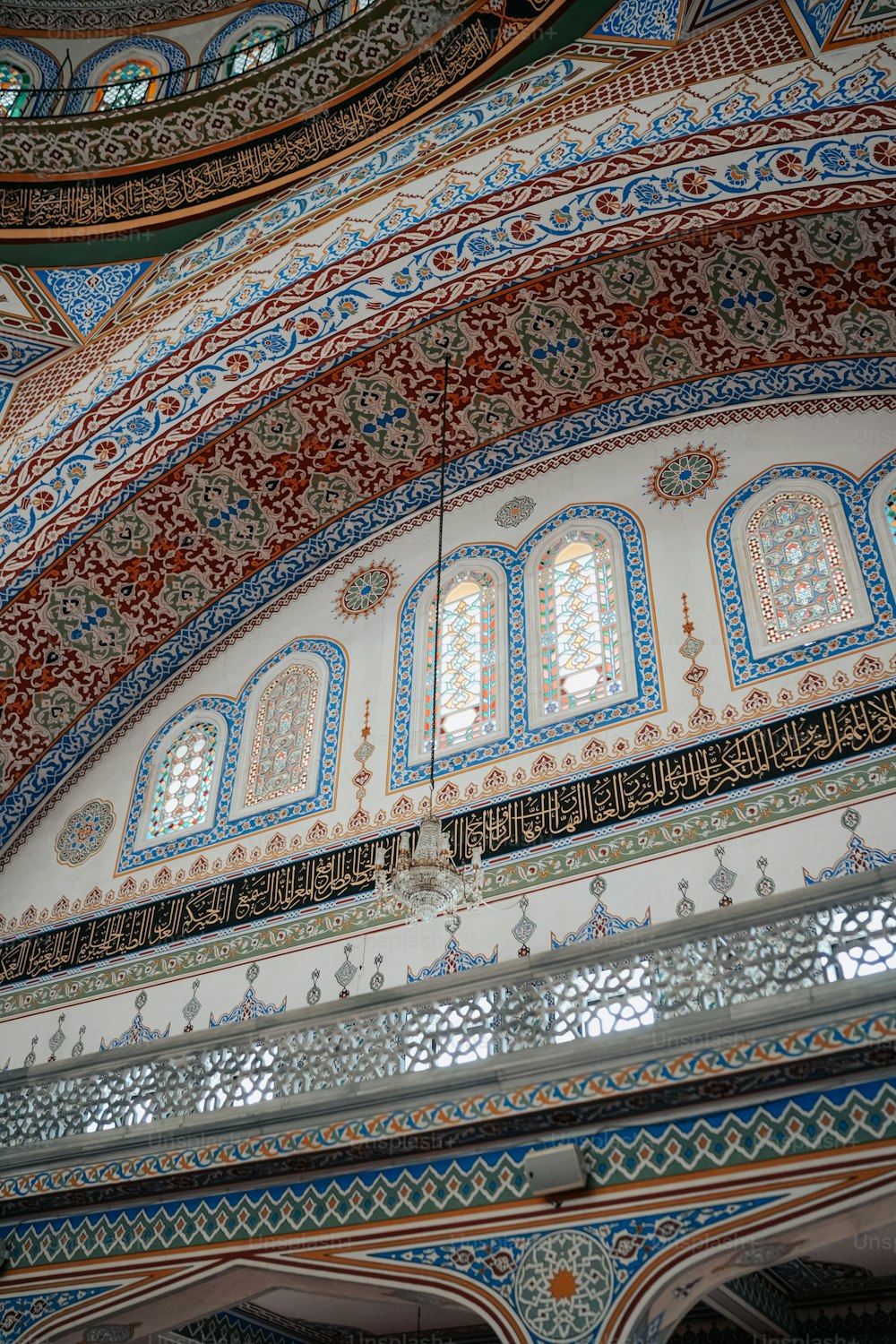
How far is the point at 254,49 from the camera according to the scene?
7.46 metres

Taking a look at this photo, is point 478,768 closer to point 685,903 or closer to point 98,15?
point 685,903

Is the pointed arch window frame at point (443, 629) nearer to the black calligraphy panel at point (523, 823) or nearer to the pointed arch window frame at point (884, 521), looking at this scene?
the black calligraphy panel at point (523, 823)

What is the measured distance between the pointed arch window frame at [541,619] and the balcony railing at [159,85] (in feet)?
11.7

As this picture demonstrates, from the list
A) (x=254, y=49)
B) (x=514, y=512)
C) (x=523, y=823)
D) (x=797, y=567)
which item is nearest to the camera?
(x=523, y=823)

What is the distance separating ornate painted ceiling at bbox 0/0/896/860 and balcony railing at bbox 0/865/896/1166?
2380mm

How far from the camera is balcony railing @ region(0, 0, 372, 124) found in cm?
729

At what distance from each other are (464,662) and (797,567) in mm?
1628

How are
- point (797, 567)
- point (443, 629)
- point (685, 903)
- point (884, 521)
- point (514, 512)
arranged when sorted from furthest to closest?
point (514, 512), point (443, 629), point (797, 567), point (884, 521), point (685, 903)

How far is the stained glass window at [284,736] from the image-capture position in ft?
19.6

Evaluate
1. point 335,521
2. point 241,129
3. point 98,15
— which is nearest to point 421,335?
point 335,521

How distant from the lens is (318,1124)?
404 cm

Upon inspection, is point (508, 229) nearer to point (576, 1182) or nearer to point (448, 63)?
point (448, 63)

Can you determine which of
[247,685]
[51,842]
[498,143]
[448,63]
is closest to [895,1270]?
[247,685]

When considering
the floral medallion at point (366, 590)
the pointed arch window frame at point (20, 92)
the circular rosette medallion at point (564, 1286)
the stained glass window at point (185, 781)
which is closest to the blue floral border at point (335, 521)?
the floral medallion at point (366, 590)
